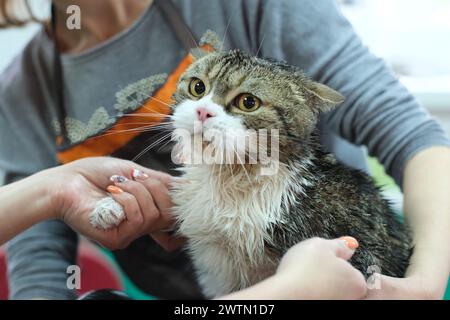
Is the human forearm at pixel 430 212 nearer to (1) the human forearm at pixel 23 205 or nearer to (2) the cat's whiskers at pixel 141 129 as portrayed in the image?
(2) the cat's whiskers at pixel 141 129

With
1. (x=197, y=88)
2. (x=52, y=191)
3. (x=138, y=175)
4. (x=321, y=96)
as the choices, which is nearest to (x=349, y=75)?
(x=321, y=96)

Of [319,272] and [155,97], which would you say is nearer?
[319,272]

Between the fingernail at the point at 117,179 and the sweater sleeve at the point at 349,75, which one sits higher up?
the sweater sleeve at the point at 349,75

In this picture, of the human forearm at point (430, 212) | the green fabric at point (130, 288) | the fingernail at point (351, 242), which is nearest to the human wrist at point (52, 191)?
the green fabric at point (130, 288)

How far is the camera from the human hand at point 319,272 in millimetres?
521

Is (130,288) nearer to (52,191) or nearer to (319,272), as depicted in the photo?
(52,191)

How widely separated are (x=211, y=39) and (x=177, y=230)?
0.26 metres

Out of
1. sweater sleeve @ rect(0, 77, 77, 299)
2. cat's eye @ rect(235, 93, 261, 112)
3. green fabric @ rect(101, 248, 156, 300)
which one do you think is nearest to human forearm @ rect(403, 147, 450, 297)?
cat's eye @ rect(235, 93, 261, 112)

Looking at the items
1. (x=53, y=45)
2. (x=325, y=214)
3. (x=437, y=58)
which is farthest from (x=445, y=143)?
(x=53, y=45)

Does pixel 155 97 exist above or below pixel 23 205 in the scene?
above

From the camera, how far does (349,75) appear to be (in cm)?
66

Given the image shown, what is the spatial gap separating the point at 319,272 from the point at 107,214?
26cm

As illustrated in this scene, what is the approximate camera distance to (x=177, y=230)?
2.15ft
